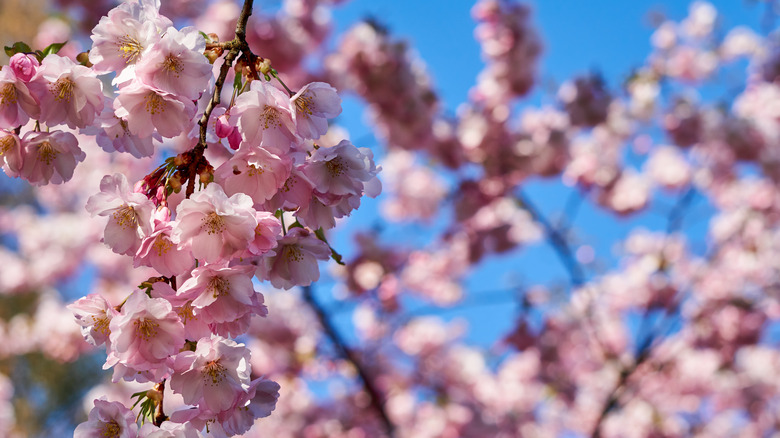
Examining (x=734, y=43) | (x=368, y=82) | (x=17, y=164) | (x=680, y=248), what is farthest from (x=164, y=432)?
(x=734, y=43)

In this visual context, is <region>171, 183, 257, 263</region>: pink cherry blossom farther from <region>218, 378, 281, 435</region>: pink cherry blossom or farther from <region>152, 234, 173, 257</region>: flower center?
<region>218, 378, 281, 435</region>: pink cherry blossom

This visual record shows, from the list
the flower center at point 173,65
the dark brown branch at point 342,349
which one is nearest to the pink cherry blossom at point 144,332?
the flower center at point 173,65

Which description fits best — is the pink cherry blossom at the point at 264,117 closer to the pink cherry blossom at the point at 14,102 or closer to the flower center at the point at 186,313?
the flower center at the point at 186,313

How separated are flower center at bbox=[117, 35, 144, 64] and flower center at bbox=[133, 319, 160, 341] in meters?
0.41

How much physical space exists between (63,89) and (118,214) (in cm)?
22

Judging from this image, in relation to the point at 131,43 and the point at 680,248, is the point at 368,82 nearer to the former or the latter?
the point at 131,43

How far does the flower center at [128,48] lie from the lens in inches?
37.9

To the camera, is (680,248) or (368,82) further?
(680,248)

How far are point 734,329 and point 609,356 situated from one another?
A: 2531 millimetres

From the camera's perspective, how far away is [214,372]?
0.87 metres

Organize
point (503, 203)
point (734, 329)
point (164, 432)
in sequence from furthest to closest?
point (734, 329), point (503, 203), point (164, 432)

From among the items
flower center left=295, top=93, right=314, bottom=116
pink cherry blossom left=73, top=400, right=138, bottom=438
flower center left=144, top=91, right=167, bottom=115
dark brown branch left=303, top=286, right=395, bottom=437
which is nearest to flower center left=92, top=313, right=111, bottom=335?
pink cherry blossom left=73, top=400, right=138, bottom=438

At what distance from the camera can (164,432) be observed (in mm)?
838

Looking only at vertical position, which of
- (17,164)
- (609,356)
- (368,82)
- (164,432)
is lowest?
(164,432)
